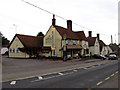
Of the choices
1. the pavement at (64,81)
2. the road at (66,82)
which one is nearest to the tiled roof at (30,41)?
the pavement at (64,81)

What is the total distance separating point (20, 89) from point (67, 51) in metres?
25.0

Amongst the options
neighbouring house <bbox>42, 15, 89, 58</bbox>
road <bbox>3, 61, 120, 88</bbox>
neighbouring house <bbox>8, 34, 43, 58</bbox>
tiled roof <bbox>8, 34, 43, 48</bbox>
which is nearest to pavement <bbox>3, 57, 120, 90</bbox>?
road <bbox>3, 61, 120, 88</bbox>

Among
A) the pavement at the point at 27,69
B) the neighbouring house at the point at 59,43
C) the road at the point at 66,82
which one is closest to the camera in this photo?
the road at the point at 66,82

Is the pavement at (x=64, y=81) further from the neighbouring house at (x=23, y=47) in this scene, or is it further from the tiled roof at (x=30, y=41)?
the tiled roof at (x=30, y=41)

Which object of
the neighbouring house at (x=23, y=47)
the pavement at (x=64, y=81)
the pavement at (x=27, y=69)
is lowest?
the pavement at (x=27, y=69)

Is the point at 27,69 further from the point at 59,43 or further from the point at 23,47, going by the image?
the point at 23,47

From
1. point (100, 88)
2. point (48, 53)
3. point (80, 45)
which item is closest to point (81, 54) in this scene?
point (80, 45)

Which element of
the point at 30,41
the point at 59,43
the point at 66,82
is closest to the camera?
the point at 66,82

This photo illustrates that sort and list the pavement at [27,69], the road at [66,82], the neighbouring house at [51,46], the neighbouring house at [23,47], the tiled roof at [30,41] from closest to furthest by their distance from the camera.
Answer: the road at [66,82] < the pavement at [27,69] < the neighbouring house at [51,46] < the neighbouring house at [23,47] < the tiled roof at [30,41]

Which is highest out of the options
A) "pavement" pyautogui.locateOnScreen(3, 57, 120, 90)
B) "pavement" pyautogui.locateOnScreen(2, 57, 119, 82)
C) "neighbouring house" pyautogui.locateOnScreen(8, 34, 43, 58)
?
"neighbouring house" pyautogui.locateOnScreen(8, 34, 43, 58)

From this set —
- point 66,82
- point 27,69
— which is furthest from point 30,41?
point 66,82

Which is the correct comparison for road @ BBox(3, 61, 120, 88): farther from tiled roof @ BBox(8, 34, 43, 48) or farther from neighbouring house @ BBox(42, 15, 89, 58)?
tiled roof @ BBox(8, 34, 43, 48)

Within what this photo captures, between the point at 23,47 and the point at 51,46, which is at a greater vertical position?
the point at 51,46

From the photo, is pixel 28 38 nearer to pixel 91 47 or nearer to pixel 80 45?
pixel 80 45
